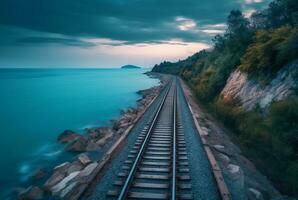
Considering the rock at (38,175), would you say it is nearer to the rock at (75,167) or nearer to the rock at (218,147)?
the rock at (75,167)

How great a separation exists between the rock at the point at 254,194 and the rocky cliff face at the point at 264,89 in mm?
6943

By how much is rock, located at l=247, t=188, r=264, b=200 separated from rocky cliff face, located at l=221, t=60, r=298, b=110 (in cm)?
694

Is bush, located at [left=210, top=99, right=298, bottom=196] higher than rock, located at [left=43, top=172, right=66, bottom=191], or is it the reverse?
bush, located at [left=210, top=99, right=298, bottom=196]

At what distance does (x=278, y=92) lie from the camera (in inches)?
622

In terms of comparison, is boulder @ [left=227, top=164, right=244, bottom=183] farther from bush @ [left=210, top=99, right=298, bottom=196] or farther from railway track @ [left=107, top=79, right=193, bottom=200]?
bush @ [left=210, top=99, right=298, bottom=196]

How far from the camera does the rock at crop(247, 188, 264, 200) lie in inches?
334

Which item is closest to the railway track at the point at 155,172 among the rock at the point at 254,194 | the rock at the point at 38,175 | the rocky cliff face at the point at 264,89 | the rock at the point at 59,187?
the rock at the point at 254,194

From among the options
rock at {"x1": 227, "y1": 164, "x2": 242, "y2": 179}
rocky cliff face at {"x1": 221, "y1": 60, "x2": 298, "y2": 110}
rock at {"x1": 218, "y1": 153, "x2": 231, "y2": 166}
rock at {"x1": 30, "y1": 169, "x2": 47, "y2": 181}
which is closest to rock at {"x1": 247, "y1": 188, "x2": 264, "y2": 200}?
rock at {"x1": 227, "y1": 164, "x2": 242, "y2": 179}

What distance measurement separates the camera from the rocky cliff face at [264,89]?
15.1m

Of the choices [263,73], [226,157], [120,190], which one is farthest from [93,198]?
[263,73]

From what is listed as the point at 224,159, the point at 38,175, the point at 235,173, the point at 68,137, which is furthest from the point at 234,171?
the point at 68,137

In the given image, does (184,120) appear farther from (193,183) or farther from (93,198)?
(93,198)

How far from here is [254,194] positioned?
8664mm

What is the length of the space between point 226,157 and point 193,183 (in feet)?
12.4
